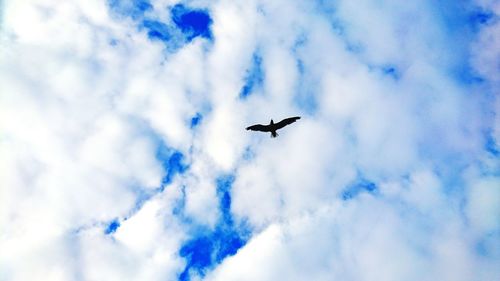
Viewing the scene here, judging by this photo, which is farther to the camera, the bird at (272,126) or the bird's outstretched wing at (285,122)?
the bird at (272,126)

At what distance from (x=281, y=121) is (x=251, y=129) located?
337 centimetres

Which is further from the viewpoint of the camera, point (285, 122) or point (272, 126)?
point (272, 126)

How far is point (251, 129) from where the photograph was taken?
75000 mm

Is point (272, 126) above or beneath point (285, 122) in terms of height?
above

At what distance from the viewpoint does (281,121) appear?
74750 mm

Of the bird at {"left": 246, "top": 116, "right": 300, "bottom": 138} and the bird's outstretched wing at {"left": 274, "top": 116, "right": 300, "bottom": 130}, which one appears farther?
the bird at {"left": 246, "top": 116, "right": 300, "bottom": 138}
